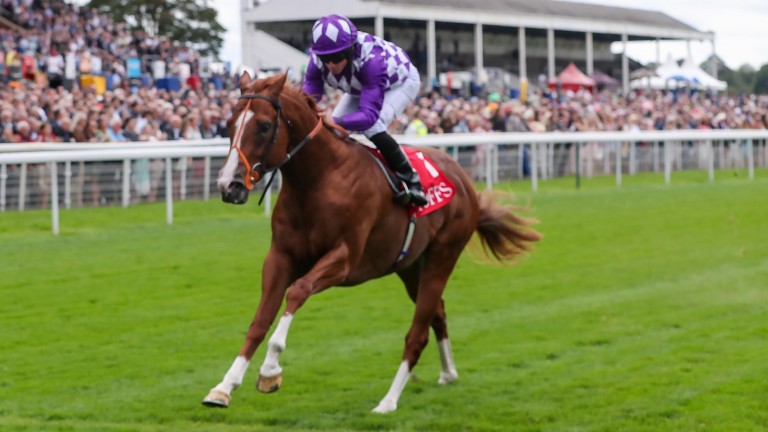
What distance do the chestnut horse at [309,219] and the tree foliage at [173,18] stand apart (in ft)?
126

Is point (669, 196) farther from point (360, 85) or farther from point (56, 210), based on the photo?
→ point (360, 85)

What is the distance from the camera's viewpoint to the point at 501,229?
7535 millimetres

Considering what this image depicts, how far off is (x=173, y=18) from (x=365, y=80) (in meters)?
43.0

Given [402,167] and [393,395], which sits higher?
[402,167]

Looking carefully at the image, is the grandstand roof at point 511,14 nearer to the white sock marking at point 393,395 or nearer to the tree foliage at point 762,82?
the tree foliage at point 762,82

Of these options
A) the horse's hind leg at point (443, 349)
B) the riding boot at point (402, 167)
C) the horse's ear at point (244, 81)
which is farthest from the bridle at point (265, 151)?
the horse's hind leg at point (443, 349)

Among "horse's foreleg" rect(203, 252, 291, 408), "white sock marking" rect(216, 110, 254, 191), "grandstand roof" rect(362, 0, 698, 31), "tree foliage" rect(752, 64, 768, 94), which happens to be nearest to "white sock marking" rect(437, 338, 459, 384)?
"horse's foreleg" rect(203, 252, 291, 408)

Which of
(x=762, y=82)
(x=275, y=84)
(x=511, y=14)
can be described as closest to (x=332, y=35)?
(x=275, y=84)

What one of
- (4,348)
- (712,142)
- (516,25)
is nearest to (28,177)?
(4,348)

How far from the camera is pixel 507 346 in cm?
788

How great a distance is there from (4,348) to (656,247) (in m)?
7.02

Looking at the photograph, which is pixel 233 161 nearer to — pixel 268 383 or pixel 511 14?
pixel 268 383

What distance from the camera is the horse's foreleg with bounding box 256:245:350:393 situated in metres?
5.03

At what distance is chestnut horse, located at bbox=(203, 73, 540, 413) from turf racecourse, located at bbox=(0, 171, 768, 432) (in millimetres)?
597
